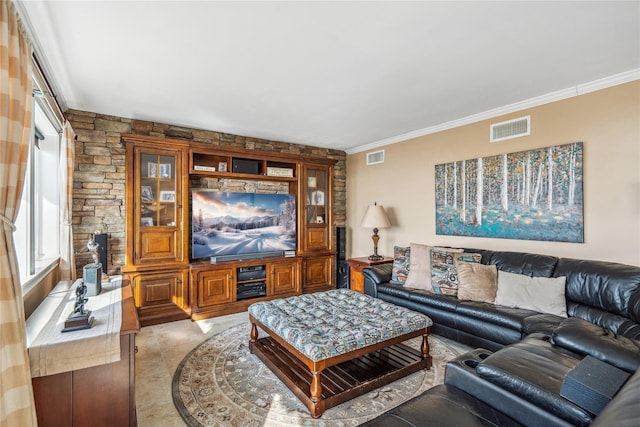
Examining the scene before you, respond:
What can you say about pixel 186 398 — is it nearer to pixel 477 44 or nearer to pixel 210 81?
pixel 210 81

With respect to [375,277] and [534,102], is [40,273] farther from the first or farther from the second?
[534,102]

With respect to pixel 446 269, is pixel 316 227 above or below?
above

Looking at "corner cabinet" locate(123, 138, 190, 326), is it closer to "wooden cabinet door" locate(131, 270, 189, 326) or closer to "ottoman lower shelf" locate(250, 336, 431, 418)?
"wooden cabinet door" locate(131, 270, 189, 326)

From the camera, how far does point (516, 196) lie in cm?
340

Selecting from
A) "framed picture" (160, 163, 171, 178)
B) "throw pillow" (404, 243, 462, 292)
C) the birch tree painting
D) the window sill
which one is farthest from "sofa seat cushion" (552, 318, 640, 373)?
"framed picture" (160, 163, 171, 178)

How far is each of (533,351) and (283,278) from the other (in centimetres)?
329

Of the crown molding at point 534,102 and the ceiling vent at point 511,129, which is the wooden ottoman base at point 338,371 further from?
the crown molding at point 534,102

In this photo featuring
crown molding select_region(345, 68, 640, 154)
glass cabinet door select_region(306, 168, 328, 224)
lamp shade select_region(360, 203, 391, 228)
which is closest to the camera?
crown molding select_region(345, 68, 640, 154)

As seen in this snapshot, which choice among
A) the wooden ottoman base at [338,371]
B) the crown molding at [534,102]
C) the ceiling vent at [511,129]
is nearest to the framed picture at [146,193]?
the wooden ottoman base at [338,371]

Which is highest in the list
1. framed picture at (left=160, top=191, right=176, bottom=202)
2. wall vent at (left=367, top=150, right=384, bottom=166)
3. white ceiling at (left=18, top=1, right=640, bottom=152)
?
white ceiling at (left=18, top=1, right=640, bottom=152)

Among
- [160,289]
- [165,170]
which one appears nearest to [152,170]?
[165,170]

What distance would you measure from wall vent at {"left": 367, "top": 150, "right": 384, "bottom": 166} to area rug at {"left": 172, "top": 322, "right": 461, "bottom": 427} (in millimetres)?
3040

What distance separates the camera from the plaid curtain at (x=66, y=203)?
3.02 meters

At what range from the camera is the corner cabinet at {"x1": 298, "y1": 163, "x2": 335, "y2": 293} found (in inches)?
193
